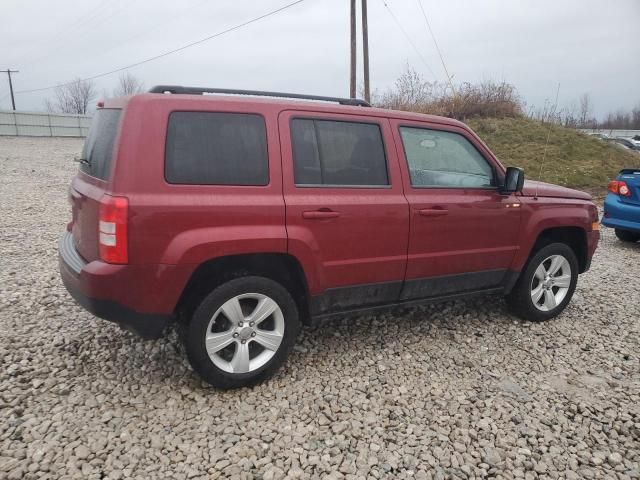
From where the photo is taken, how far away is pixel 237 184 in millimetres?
2869

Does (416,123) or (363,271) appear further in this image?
(416,123)

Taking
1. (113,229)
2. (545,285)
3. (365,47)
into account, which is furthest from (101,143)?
(365,47)

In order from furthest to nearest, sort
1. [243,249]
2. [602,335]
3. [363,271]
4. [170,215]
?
[602,335] → [363,271] → [243,249] → [170,215]

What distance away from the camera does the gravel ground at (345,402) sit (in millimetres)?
2471

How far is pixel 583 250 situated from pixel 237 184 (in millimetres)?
3426

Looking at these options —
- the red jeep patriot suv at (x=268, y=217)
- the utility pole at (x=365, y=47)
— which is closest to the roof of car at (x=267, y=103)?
the red jeep patriot suv at (x=268, y=217)

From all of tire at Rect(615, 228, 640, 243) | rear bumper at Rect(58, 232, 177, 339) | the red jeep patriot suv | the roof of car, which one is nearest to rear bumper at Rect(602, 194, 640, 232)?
tire at Rect(615, 228, 640, 243)

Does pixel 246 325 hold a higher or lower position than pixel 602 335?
higher

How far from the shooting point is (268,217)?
2.91 meters

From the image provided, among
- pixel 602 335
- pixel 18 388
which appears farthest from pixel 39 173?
pixel 602 335

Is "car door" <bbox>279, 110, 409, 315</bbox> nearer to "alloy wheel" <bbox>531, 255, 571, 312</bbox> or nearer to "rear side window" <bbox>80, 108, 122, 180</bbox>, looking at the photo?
"rear side window" <bbox>80, 108, 122, 180</bbox>

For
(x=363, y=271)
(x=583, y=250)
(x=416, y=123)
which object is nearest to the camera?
(x=363, y=271)

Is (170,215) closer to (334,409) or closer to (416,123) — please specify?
(334,409)

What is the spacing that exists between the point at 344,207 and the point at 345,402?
1260 mm
